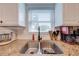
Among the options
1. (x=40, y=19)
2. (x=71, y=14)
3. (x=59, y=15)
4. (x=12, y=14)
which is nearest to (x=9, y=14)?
(x=12, y=14)

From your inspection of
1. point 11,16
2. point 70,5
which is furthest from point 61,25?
point 11,16

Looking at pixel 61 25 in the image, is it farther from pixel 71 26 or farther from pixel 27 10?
pixel 27 10

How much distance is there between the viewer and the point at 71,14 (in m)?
1.04

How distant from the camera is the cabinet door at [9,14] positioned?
0.99 meters

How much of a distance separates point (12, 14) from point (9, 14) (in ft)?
0.09

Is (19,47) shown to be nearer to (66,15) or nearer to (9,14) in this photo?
(9,14)

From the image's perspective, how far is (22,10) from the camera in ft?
3.51

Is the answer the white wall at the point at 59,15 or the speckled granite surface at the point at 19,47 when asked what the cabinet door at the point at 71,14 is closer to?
the white wall at the point at 59,15

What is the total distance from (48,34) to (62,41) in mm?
144

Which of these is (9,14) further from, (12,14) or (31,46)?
(31,46)

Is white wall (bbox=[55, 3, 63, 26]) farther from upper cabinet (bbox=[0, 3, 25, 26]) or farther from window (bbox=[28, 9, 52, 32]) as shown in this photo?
upper cabinet (bbox=[0, 3, 25, 26])

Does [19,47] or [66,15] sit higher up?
[66,15]

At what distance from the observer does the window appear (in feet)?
3.37

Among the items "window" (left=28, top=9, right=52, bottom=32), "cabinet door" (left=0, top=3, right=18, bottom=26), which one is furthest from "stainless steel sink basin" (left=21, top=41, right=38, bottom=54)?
"cabinet door" (left=0, top=3, right=18, bottom=26)
